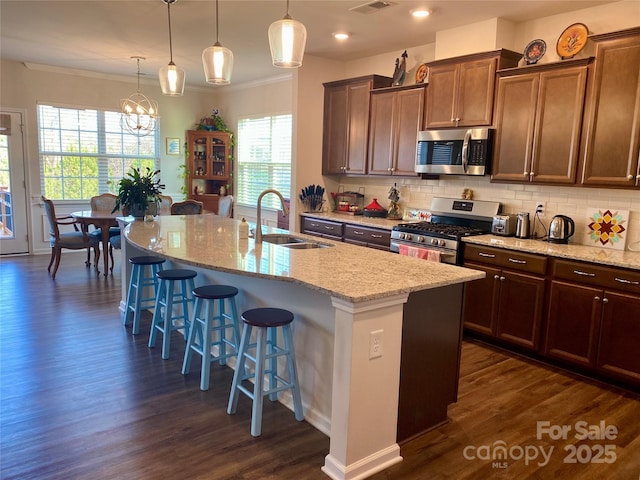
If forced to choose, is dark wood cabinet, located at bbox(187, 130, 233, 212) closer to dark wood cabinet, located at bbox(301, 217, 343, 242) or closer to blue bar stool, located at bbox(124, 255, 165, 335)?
dark wood cabinet, located at bbox(301, 217, 343, 242)

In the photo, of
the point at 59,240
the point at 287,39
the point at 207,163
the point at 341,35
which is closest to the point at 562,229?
the point at 287,39

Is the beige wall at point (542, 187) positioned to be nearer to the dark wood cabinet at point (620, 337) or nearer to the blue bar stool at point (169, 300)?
the dark wood cabinet at point (620, 337)

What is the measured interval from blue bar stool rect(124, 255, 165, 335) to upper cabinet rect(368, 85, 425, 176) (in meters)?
2.53

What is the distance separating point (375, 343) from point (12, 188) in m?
6.82

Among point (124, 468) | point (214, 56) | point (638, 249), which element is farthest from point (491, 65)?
point (124, 468)

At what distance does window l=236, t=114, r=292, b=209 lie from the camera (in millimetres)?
7168

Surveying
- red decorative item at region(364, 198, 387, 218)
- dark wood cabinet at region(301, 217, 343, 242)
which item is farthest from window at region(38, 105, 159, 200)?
red decorative item at region(364, 198, 387, 218)

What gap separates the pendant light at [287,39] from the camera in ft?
8.37

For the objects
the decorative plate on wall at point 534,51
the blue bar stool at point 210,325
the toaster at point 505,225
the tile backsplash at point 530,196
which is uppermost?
the decorative plate on wall at point 534,51

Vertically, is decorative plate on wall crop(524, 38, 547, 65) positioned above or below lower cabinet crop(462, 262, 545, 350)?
above

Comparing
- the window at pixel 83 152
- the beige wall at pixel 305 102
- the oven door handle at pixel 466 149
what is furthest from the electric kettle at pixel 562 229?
the window at pixel 83 152

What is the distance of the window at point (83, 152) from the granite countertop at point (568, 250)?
5.99m

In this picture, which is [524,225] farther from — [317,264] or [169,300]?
[169,300]

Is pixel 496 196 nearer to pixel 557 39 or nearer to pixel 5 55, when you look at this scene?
pixel 557 39
